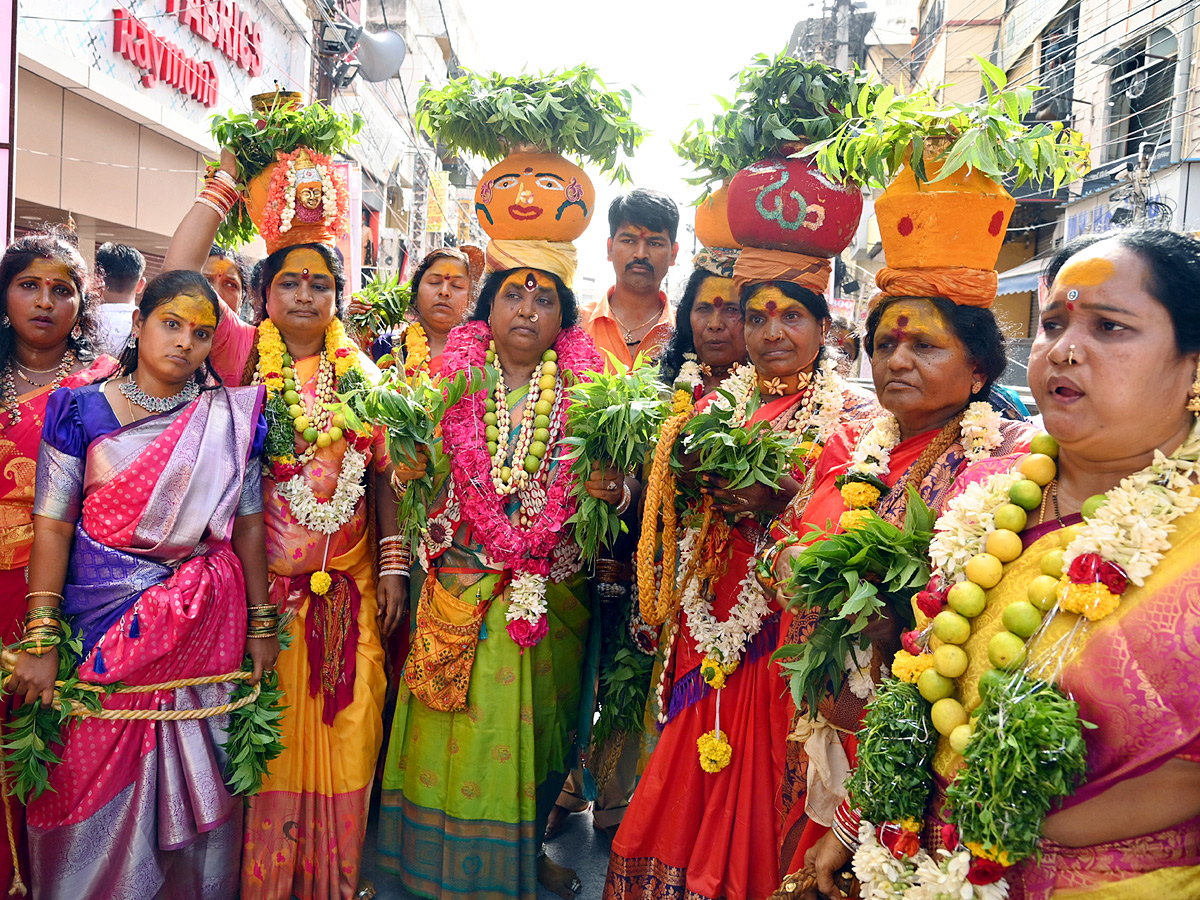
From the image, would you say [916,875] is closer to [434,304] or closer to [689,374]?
[689,374]

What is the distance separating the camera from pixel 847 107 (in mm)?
3219

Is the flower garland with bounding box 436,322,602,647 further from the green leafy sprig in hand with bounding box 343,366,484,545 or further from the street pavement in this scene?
the street pavement

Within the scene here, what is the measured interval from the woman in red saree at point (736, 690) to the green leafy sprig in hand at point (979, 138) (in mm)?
785

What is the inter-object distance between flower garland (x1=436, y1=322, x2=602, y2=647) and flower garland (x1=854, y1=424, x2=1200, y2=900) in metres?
1.73

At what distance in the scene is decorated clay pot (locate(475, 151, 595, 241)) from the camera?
371 cm

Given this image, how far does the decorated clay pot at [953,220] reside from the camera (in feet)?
7.98

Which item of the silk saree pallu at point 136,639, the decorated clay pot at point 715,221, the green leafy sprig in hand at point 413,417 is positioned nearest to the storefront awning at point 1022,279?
the decorated clay pot at point 715,221

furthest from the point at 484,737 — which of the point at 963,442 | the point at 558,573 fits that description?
the point at 963,442

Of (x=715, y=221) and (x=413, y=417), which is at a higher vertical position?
(x=715, y=221)

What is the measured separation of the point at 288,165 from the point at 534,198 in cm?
113

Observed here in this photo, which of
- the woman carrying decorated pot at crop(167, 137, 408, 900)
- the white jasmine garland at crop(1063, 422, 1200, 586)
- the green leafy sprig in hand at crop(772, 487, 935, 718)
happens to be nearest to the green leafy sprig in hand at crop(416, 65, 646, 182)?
the woman carrying decorated pot at crop(167, 137, 408, 900)

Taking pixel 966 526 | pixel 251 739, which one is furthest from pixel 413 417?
pixel 966 526

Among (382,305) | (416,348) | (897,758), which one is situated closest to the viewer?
(897,758)

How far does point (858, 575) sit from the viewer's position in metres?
2.11
